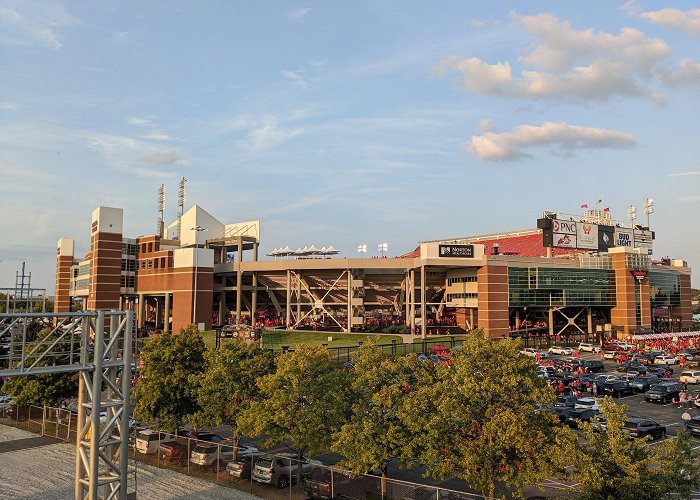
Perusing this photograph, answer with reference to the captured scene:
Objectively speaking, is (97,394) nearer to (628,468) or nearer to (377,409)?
(377,409)

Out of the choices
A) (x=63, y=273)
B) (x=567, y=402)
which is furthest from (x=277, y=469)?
(x=63, y=273)

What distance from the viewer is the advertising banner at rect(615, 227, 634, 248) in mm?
112819

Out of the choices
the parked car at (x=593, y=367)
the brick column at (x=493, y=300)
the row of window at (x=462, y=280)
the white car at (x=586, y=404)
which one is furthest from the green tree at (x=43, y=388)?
the row of window at (x=462, y=280)

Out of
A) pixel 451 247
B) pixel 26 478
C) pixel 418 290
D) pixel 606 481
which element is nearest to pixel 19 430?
pixel 26 478

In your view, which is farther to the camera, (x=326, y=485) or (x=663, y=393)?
(x=663, y=393)

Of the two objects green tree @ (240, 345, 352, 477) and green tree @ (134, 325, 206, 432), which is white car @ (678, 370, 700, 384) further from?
green tree @ (134, 325, 206, 432)

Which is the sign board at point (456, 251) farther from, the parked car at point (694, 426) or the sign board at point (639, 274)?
the parked car at point (694, 426)

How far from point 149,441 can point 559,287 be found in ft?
276

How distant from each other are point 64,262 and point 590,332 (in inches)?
4905

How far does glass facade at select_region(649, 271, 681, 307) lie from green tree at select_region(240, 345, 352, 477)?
102 m

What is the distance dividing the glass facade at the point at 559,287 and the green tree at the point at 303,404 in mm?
75716

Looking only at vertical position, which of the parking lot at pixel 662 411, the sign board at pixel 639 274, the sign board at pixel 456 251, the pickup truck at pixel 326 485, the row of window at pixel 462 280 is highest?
the sign board at pixel 456 251

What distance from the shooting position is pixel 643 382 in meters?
53.3

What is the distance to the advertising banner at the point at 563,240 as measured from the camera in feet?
342
